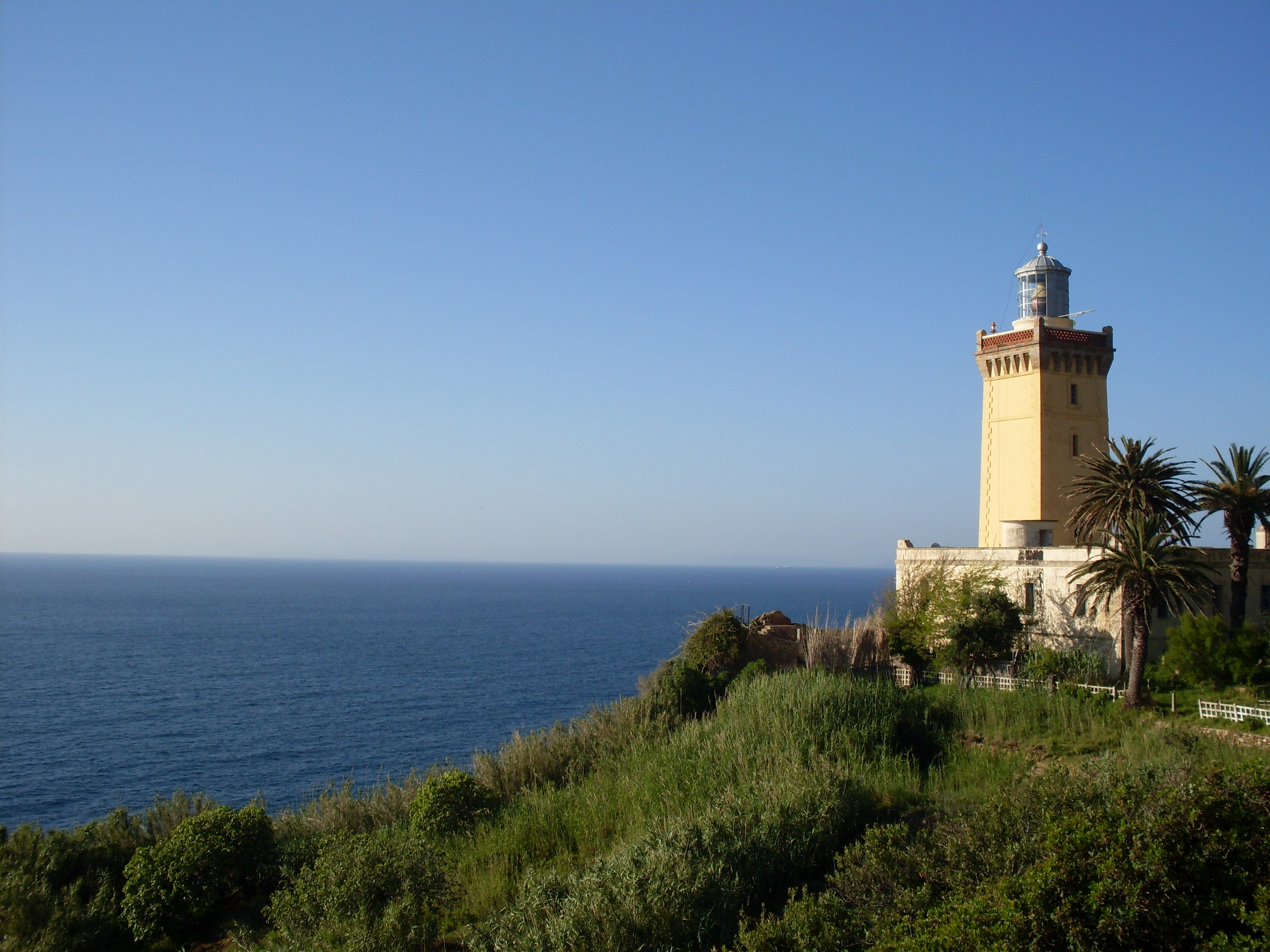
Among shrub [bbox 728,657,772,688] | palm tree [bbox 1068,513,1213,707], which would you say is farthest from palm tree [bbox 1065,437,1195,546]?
shrub [bbox 728,657,772,688]

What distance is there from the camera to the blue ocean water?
106ft

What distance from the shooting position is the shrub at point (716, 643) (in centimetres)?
3120

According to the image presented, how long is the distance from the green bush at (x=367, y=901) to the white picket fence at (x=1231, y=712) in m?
17.6

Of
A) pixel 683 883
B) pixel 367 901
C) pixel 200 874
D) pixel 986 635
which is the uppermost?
pixel 986 635

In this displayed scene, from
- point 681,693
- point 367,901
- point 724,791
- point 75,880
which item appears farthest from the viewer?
point 681,693

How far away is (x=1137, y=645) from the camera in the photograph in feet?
72.7

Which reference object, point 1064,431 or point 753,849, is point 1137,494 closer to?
point 1064,431

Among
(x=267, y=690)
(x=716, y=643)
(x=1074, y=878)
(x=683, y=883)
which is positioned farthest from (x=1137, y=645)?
(x=267, y=690)

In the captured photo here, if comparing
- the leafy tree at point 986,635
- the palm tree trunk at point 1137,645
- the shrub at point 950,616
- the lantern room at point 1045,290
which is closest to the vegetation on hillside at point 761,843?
the palm tree trunk at point 1137,645

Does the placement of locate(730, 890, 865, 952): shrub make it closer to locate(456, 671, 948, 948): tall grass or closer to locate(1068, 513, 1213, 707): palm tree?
locate(456, 671, 948, 948): tall grass

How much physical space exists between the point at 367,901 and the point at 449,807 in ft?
20.5

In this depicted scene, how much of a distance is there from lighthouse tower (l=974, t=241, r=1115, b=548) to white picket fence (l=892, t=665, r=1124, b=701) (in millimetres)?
5745

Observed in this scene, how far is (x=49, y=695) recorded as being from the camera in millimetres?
45938

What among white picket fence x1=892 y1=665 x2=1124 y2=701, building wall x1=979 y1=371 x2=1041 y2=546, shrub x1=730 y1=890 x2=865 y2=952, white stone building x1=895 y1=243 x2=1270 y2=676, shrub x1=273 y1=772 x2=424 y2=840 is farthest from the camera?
building wall x1=979 y1=371 x2=1041 y2=546
